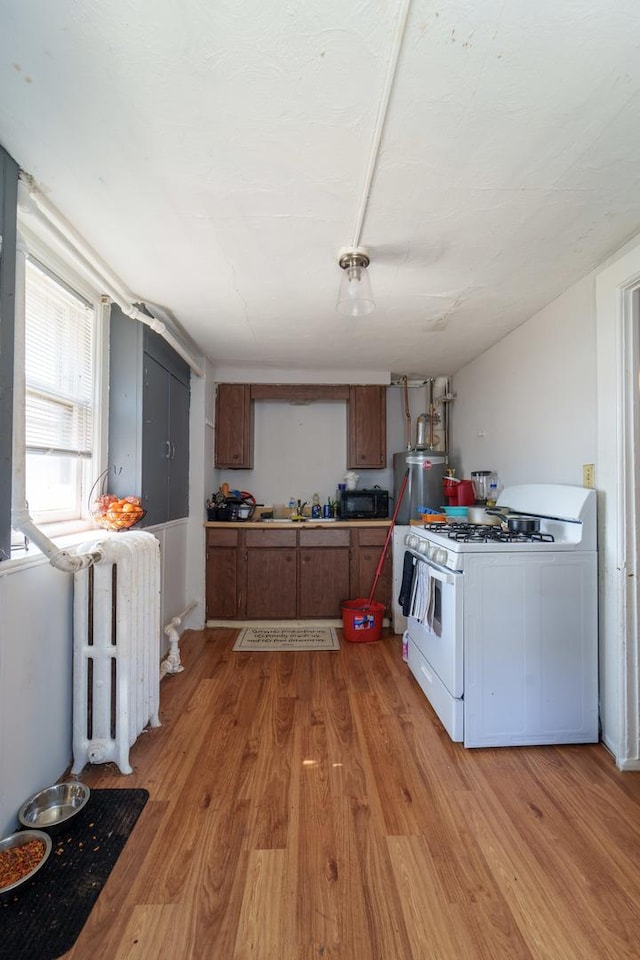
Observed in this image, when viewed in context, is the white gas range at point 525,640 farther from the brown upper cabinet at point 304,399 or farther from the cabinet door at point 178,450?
the cabinet door at point 178,450

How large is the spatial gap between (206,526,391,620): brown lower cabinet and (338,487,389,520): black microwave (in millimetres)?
217

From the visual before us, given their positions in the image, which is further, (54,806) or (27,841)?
(54,806)

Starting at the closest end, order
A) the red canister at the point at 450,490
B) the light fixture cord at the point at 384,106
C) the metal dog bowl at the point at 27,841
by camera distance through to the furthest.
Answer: the light fixture cord at the point at 384,106, the metal dog bowl at the point at 27,841, the red canister at the point at 450,490

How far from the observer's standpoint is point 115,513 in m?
1.97

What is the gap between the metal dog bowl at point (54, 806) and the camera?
4.38ft

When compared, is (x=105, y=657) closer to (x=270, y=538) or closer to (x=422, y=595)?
(x=422, y=595)

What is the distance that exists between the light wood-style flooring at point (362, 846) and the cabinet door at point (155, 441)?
1205 mm

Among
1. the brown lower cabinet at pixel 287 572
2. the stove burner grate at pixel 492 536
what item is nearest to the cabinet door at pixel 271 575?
the brown lower cabinet at pixel 287 572

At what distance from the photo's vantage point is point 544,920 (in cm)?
109

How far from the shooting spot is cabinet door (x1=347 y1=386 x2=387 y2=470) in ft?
→ 12.0

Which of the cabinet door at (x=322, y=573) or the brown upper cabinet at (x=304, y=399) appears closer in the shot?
the cabinet door at (x=322, y=573)

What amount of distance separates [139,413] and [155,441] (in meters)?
0.26

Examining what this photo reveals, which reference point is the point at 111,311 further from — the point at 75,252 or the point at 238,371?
the point at 238,371

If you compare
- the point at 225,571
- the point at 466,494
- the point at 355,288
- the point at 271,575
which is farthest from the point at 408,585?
the point at 355,288
